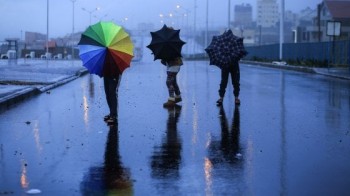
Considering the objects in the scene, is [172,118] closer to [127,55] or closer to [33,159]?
[127,55]

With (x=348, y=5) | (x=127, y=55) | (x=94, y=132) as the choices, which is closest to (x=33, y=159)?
(x=94, y=132)

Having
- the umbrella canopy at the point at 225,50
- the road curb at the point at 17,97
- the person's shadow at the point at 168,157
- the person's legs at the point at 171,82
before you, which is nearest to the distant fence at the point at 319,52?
the umbrella canopy at the point at 225,50

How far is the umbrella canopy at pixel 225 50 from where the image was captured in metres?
15.6

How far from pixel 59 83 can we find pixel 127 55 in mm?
12057

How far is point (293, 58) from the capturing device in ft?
165

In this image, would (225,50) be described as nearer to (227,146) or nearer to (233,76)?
(233,76)

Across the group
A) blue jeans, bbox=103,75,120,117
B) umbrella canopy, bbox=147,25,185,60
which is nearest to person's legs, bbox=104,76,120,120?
blue jeans, bbox=103,75,120,117

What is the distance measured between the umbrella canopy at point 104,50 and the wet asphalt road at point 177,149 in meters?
1.10

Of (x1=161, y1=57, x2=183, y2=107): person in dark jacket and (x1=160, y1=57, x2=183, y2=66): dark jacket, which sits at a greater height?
(x1=160, y1=57, x2=183, y2=66): dark jacket

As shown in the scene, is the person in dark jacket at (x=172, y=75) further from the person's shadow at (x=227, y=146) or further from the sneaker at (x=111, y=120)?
the sneaker at (x=111, y=120)

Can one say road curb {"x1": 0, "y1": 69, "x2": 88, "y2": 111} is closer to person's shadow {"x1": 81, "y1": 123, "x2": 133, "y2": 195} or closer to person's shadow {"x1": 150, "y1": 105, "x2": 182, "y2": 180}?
person's shadow {"x1": 150, "y1": 105, "x2": 182, "y2": 180}

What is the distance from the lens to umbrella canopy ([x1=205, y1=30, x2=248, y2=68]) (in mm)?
15578

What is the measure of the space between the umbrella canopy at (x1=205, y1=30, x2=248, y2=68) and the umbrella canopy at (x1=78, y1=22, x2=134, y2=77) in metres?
3.95

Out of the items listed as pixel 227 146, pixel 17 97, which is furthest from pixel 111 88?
pixel 17 97
